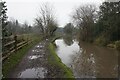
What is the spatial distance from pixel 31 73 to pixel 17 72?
2.01ft

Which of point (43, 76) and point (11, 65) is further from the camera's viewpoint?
point (11, 65)

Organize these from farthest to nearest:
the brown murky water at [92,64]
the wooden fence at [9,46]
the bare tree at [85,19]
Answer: the bare tree at [85,19]
the brown murky water at [92,64]
the wooden fence at [9,46]

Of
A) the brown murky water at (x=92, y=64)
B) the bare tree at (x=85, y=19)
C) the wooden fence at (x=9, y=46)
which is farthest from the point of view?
the bare tree at (x=85, y=19)

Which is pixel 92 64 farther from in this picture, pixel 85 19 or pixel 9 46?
pixel 85 19

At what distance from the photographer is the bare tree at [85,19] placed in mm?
42897

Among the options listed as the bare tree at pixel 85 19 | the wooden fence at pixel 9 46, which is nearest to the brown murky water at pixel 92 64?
the wooden fence at pixel 9 46

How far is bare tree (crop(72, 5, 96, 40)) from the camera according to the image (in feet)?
141

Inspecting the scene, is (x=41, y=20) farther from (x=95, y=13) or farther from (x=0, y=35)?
(x=0, y=35)

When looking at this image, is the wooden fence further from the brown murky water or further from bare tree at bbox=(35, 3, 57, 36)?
bare tree at bbox=(35, 3, 57, 36)

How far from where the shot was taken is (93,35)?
40.2 m

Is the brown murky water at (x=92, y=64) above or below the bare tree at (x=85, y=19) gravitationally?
below

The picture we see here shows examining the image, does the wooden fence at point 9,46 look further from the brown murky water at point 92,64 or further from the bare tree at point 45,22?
the bare tree at point 45,22

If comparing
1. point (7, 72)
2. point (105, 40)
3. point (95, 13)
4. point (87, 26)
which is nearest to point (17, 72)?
A: point (7, 72)

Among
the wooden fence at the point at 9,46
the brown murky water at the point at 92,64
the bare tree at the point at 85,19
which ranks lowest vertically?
the brown murky water at the point at 92,64
